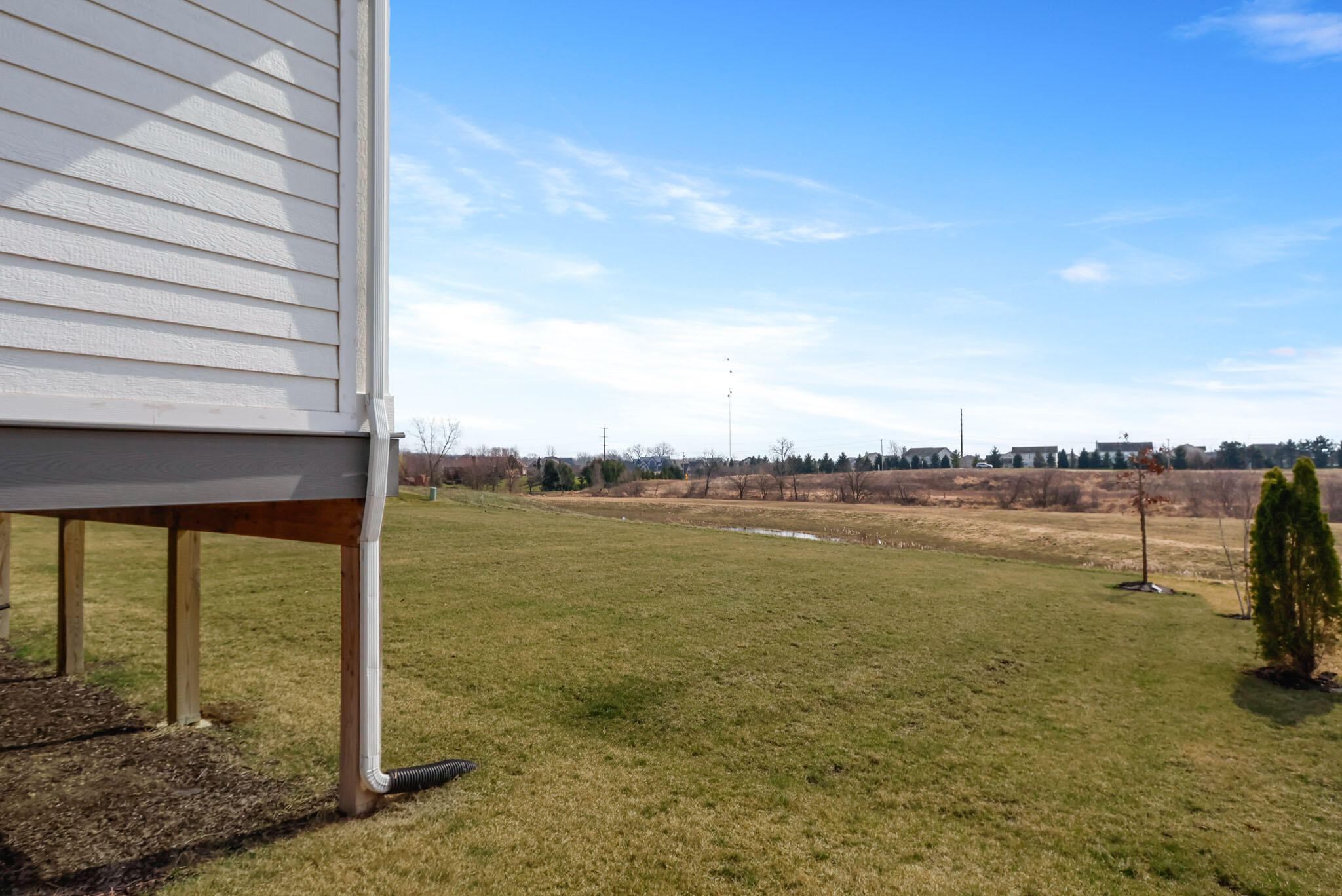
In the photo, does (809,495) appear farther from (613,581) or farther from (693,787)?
(693,787)

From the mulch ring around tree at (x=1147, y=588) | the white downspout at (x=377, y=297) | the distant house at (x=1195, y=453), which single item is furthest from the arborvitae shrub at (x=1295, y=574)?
the distant house at (x=1195, y=453)

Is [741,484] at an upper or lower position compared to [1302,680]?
upper

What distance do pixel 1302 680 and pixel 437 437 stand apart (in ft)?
157

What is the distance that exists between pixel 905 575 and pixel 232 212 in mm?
11766

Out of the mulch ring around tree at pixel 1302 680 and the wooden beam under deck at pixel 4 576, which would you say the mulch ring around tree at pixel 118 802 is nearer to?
the wooden beam under deck at pixel 4 576

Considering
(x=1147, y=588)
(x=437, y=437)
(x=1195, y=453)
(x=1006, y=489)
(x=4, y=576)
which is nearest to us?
(x=4, y=576)

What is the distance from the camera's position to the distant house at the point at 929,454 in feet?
251

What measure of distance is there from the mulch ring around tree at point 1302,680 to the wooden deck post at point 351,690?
8974 mm

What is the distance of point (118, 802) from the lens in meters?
3.74

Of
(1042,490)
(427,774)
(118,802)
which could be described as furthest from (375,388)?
(1042,490)

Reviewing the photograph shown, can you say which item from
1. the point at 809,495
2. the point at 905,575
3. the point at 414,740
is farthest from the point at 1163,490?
the point at 414,740

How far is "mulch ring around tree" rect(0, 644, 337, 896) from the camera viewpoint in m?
3.12

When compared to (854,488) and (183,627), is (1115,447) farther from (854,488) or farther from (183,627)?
(183,627)

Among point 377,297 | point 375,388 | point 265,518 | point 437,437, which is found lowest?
point 265,518
